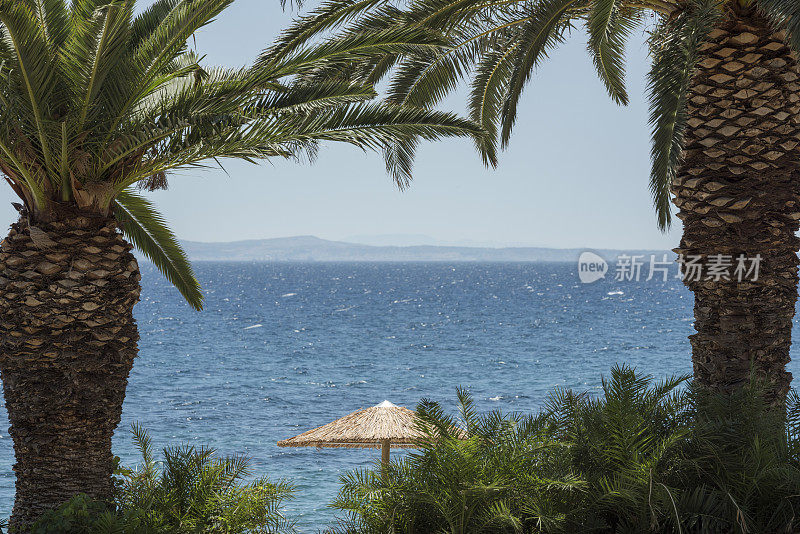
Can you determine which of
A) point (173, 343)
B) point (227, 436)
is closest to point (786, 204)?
point (227, 436)

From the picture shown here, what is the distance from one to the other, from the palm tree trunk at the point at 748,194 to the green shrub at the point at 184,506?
4.21 m

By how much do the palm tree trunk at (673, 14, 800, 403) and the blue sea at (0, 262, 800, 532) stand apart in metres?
9.44

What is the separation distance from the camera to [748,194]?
21.2ft

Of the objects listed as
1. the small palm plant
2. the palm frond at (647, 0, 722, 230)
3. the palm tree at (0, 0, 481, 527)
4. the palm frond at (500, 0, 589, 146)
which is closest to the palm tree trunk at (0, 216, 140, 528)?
the palm tree at (0, 0, 481, 527)

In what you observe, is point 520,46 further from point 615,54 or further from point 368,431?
point 368,431

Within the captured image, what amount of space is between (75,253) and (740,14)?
243 inches

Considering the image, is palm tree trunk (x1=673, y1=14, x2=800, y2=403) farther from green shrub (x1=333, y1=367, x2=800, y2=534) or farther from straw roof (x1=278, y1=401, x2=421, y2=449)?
straw roof (x1=278, y1=401, x2=421, y2=449)

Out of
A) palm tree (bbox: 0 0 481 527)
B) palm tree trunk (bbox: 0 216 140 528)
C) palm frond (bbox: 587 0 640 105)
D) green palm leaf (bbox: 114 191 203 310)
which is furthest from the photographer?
palm frond (bbox: 587 0 640 105)

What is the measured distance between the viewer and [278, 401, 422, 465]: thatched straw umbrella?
944cm

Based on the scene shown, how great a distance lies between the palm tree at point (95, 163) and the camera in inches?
247

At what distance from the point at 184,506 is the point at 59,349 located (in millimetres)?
1742

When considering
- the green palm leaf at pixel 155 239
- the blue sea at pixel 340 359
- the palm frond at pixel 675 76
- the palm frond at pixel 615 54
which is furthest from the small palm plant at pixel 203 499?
the blue sea at pixel 340 359

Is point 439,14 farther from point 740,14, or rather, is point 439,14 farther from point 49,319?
point 49,319

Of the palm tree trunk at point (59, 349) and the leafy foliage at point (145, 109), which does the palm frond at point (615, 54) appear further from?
the palm tree trunk at point (59, 349)
